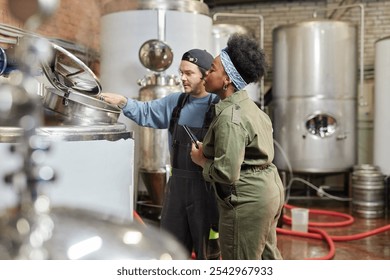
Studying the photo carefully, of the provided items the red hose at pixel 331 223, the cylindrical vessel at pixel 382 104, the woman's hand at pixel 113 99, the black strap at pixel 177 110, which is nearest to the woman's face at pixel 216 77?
the black strap at pixel 177 110

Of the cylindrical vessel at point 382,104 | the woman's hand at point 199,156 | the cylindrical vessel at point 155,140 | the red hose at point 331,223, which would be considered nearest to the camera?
the woman's hand at point 199,156

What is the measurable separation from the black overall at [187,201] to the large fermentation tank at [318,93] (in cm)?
207

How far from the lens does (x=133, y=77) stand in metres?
2.11

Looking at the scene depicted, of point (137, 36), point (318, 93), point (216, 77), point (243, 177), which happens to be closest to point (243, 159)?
point (243, 177)

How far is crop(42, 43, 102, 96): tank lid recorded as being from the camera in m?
1.11

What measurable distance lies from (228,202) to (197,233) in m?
0.32

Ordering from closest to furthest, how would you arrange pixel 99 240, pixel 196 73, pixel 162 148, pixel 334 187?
pixel 99 240 < pixel 196 73 < pixel 162 148 < pixel 334 187

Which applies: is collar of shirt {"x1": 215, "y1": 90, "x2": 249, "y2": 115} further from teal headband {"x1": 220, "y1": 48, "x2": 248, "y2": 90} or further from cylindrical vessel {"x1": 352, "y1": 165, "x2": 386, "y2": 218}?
cylindrical vessel {"x1": 352, "y1": 165, "x2": 386, "y2": 218}

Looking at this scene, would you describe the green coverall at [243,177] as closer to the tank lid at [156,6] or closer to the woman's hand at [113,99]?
the woman's hand at [113,99]

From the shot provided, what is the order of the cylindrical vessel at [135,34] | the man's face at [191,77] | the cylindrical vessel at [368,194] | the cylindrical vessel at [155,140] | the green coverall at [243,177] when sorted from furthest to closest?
the cylindrical vessel at [368,194] → the cylindrical vessel at [155,140] → the cylindrical vessel at [135,34] → the man's face at [191,77] → the green coverall at [243,177]

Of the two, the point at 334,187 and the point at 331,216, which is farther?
the point at 334,187

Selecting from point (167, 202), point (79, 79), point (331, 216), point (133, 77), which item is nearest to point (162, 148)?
point (133, 77)

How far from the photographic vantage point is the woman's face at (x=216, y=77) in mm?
1162
